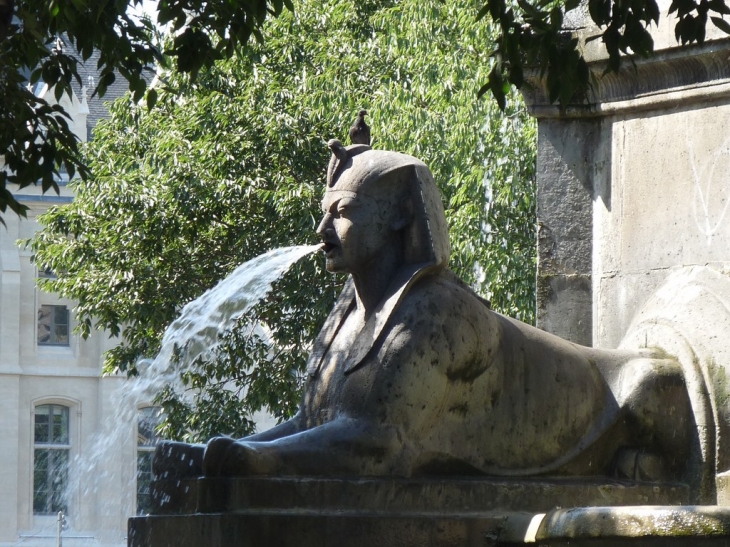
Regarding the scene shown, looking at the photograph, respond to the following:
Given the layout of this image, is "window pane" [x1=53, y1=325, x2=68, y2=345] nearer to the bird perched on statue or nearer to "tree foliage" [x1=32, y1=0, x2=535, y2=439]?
"tree foliage" [x1=32, y1=0, x2=535, y2=439]

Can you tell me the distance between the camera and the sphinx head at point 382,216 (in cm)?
595

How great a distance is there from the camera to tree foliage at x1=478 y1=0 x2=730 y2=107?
668cm

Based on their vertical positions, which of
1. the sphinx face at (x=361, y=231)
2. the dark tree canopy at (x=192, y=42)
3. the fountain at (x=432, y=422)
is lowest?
the fountain at (x=432, y=422)

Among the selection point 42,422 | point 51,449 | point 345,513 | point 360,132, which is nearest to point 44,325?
point 42,422

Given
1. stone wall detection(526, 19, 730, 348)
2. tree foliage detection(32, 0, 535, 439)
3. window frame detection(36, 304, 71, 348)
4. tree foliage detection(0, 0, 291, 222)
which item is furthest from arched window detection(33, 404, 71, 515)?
stone wall detection(526, 19, 730, 348)

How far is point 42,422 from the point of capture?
47406 mm

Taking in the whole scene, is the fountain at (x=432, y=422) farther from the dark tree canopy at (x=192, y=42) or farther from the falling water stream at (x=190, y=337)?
the dark tree canopy at (x=192, y=42)

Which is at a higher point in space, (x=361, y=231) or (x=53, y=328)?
(x=53, y=328)

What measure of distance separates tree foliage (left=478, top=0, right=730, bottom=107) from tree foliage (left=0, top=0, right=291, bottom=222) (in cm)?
149

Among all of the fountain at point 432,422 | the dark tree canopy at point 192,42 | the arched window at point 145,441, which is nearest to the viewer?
the fountain at point 432,422

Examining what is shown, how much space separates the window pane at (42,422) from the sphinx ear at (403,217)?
42.1m

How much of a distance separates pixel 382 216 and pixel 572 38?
182 cm

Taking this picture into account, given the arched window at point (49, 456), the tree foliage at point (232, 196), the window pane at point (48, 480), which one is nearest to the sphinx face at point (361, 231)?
the tree foliage at point (232, 196)

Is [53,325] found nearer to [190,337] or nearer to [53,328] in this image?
[53,328]
